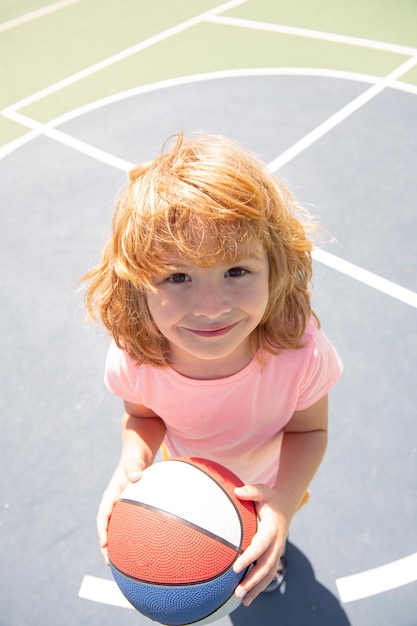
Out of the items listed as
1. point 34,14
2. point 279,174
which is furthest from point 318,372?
point 34,14

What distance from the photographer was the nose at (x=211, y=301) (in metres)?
1.72

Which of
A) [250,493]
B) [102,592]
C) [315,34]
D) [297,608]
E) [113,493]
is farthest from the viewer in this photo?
[315,34]

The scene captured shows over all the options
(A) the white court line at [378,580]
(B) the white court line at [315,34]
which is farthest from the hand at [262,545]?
(B) the white court line at [315,34]

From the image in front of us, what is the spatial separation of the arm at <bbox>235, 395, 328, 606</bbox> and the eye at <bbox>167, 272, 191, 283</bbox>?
0.76m

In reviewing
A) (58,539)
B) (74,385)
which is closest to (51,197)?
(74,385)

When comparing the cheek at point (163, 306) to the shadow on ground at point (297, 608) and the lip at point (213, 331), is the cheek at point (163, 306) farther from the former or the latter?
the shadow on ground at point (297, 608)

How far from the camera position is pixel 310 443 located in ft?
7.36

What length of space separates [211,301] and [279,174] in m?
3.70

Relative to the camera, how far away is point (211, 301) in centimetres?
172

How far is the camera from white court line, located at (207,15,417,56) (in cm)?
700

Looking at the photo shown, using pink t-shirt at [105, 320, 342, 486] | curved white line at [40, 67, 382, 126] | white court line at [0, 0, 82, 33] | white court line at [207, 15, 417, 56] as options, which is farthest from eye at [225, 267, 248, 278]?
white court line at [0, 0, 82, 33]

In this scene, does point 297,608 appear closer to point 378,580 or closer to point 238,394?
point 378,580

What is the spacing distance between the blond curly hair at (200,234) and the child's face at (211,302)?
4cm

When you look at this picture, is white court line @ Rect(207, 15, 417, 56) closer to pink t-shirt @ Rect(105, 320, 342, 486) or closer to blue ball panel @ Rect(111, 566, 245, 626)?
pink t-shirt @ Rect(105, 320, 342, 486)
